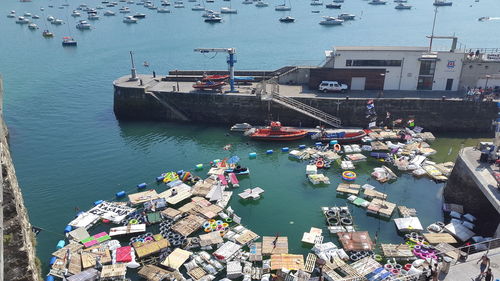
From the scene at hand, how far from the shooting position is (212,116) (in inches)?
2157

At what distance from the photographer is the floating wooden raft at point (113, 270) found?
25.5 metres

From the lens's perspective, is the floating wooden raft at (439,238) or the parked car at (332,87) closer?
the floating wooden raft at (439,238)

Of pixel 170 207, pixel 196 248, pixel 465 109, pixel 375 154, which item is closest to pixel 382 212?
pixel 375 154

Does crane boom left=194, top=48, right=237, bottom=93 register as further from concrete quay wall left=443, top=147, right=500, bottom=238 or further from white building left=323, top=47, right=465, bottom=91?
concrete quay wall left=443, top=147, right=500, bottom=238

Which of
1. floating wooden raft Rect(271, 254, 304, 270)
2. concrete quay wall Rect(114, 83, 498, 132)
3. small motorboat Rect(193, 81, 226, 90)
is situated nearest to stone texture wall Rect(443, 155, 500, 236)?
floating wooden raft Rect(271, 254, 304, 270)

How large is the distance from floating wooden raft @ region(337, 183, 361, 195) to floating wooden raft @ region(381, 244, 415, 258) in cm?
832

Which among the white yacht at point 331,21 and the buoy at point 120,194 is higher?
the white yacht at point 331,21

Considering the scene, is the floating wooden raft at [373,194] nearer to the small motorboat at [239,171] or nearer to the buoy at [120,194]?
the small motorboat at [239,171]

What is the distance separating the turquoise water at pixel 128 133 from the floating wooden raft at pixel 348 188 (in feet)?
3.52

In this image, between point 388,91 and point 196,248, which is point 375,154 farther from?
point 196,248

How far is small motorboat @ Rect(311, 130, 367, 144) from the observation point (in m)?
47.0

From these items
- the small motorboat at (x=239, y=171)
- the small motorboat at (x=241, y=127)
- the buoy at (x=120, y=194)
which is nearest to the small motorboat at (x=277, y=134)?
the small motorboat at (x=241, y=127)

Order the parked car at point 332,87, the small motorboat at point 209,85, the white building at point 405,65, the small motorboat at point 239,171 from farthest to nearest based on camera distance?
the small motorboat at point 209,85
the parked car at point 332,87
the white building at point 405,65
the small motorboat at point 239,171

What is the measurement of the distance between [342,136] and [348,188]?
11.6 metres
